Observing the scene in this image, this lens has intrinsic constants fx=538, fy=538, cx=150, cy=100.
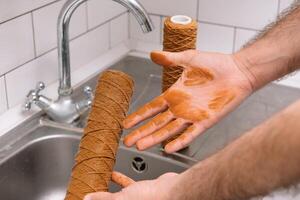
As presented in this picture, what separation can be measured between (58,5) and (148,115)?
14.9 inches

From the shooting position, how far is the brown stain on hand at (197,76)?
35.5 inches

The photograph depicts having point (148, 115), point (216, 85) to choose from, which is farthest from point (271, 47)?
point (148, 115)

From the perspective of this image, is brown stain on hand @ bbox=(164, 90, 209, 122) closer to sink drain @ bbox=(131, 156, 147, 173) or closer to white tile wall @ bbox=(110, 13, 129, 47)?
sink drain @ bbox=(131, 156, 147, 173)

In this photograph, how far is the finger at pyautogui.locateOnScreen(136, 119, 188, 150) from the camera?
84cm

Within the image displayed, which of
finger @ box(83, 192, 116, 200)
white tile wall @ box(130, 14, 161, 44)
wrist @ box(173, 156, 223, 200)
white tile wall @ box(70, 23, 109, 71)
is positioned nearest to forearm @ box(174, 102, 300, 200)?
wrist @ box(173, 156, 223, 200)

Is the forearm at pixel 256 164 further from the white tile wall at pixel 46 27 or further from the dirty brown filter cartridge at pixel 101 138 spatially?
the white tile wall at pixel 46 27

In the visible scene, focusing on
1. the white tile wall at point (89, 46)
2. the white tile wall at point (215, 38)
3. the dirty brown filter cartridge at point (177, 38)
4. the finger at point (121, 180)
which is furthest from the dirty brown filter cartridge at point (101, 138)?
the white tile wall at point (215, 38)

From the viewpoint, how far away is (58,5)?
1.12 meters

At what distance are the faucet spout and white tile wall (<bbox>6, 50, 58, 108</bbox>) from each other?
0.22ft

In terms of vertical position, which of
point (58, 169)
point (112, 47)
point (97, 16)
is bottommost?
point (58, 169)

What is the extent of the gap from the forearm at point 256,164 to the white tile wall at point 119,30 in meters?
0.76

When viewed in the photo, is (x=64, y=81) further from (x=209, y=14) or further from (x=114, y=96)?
(x=209, y=14)

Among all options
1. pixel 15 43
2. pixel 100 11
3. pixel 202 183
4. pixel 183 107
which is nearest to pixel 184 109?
pixel 183 107

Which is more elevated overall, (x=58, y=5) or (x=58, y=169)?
(x=58, y=5)
